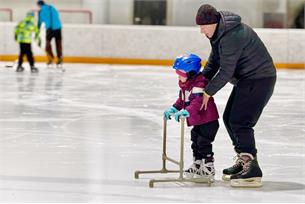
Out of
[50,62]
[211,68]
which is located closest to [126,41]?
[50,62]

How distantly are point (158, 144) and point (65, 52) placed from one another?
41.4 feet

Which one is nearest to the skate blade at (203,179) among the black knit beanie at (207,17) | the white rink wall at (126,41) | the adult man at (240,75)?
the adult man at (240,75)

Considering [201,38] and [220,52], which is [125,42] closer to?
[201,38]

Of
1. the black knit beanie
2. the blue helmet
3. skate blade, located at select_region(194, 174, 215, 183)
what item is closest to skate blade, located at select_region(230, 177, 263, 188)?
skate blade, located at select_region(194, 174, 215, 183)

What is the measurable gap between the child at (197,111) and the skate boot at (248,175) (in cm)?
21

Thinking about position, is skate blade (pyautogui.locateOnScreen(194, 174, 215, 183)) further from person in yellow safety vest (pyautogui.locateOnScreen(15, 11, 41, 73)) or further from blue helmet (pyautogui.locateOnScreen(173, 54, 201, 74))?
person in yellow safety vest (pyautogui.locateOnScreen(15, 11, 41, 73))

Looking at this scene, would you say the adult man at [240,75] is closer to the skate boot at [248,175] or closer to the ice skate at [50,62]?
the skate boot at [248,175]

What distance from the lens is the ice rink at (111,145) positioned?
5344 millimetres

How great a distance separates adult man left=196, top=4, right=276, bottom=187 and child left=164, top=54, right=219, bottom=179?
0.08m

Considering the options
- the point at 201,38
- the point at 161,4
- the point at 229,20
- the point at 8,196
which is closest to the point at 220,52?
the point at 229,20

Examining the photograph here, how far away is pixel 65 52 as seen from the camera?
19.9 m

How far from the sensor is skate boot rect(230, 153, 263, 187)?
5543 mm

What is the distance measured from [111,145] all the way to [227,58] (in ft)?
7.73

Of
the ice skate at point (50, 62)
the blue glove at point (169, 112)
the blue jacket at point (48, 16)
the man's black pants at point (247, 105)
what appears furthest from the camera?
the ice skate at point (50, 62)
